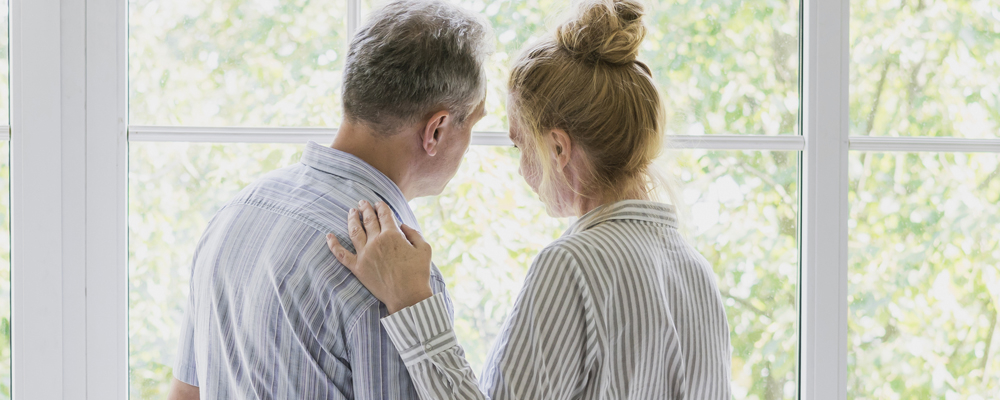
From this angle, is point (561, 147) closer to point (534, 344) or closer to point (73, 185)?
point (534, 344)

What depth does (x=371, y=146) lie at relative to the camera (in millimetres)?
910

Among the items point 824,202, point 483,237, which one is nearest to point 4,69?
point 483,237

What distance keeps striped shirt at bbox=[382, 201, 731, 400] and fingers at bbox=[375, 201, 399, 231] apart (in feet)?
0.37

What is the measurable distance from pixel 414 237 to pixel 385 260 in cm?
8

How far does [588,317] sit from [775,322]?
2.73 ft

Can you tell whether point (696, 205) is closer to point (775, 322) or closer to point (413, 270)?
point (775, 322)

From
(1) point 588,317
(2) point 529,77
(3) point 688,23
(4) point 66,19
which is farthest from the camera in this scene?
(3) point 688,23

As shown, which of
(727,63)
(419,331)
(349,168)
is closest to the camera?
(419,331)

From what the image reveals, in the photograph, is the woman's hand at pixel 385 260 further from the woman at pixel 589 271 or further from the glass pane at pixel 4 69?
the glass pane at pixel 4 69

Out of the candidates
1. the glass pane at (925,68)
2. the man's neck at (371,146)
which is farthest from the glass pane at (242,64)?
the glass pane at (925,68)

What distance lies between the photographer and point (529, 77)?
0.96m

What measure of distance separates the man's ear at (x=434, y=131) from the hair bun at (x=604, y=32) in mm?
205

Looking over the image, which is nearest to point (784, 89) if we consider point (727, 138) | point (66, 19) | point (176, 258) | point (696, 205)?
point (727, 138)

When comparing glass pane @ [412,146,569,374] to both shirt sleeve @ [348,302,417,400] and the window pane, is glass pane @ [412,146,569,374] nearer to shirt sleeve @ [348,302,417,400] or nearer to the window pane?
the window pane
